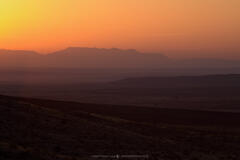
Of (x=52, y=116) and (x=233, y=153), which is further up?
(x=52, y=116)

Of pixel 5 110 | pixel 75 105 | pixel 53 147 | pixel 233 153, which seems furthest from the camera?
pixel 75 105

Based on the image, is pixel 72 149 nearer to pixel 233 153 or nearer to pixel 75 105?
pixel 233 153

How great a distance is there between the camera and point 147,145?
21062mm

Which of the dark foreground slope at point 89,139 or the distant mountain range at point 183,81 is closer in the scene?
the dark foreground slope at point 89,139

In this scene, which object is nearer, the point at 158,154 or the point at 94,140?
the point at 158,154

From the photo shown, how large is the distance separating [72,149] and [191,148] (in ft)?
28.9

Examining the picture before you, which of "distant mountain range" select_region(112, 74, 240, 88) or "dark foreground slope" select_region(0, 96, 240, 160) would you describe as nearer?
"dark foreground slope" select_region(0, 96, 240, 160)

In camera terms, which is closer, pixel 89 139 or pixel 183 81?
pixel 89 139

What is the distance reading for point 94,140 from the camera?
20547 millimetres

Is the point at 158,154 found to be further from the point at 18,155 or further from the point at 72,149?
the point at 18,155

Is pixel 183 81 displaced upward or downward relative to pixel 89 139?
downward

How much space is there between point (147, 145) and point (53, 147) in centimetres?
639

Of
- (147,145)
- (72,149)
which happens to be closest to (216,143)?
(147,145)

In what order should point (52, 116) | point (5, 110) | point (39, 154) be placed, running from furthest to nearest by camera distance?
1. point (52, 116)
2. point (5, 110)
3. point (39, 154)
